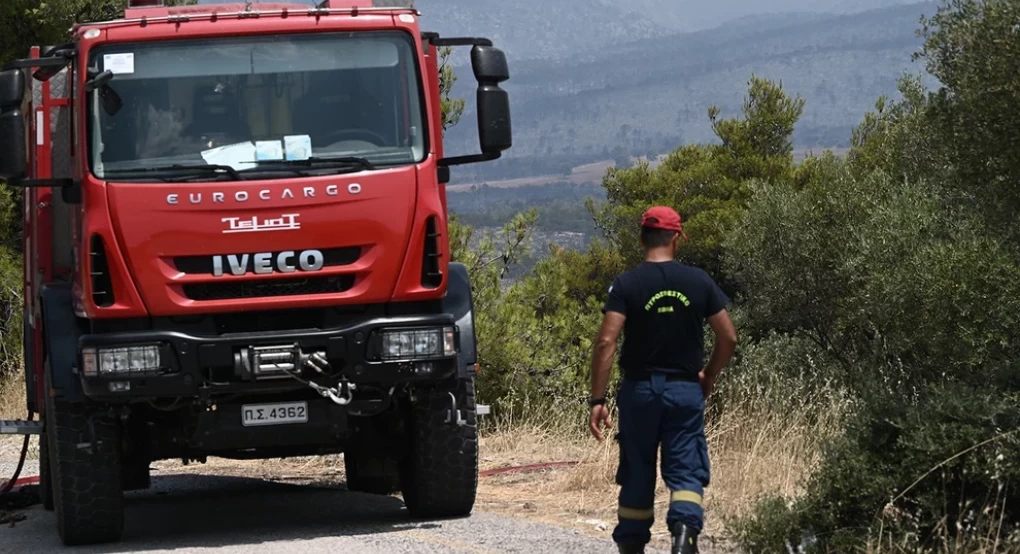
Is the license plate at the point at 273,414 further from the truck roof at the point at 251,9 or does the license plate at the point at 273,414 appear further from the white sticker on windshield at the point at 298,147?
the truck roof at the point at 251,9

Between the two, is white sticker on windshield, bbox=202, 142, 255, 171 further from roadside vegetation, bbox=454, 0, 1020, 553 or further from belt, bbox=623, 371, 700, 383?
roadside vegetation, bbox=454, 0, 1020, 553

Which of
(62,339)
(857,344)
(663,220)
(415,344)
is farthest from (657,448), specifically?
(857,344)

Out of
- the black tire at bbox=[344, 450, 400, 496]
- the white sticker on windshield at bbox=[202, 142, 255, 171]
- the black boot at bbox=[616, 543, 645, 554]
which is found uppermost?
the white sticker on windshield at bbox=[202, 142, 255, 171]

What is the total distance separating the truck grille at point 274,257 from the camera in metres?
9.17

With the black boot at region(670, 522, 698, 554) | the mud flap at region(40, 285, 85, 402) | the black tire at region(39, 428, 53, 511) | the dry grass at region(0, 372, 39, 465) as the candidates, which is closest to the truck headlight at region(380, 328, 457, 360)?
the mud flap at region(40, 285, 85, 402)

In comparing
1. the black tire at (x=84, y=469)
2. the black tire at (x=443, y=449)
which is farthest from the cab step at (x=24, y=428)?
the black tire at (x=443, y=449)

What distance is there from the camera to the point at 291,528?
10195 millimetres

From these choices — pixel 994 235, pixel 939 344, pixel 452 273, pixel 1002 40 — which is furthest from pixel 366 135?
pixel 939 344

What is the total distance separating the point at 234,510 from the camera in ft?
38.0

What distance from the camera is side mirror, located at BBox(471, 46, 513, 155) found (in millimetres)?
9492

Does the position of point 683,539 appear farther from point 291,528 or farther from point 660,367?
point 291,528

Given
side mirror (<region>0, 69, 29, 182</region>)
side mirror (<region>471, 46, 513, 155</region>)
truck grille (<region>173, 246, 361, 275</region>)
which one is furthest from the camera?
side mirror (<region>471, 46, 513, 155</region>)

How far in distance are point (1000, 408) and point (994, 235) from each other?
7.41 metres

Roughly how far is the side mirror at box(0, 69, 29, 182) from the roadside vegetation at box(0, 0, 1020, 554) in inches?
152
